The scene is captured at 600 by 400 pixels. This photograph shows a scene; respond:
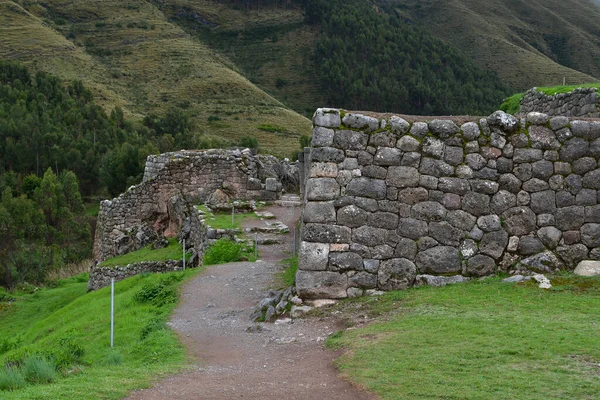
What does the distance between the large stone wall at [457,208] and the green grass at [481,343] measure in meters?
0.53

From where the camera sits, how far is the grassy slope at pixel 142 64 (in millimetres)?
80625

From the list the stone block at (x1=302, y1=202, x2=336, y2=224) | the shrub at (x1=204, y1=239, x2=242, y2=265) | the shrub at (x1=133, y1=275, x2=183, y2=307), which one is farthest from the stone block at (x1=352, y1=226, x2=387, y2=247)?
the shrub at (x1=204, y1=239, x2=242, y2=265)

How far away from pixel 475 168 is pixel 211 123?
232ft

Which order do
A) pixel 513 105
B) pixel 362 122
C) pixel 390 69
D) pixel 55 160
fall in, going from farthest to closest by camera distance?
pixel 390 69 < pixel 55 160 < pixel 513 105 < pixel 362 122

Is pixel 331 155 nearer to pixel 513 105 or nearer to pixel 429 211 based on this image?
pixel 429 211

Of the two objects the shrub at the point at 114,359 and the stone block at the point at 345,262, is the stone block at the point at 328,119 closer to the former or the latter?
the stone block at the point at 345,262

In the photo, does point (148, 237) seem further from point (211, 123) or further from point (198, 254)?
point (211, 123)

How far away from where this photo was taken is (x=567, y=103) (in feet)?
50.1

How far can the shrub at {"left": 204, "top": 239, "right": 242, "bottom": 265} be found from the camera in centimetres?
1566

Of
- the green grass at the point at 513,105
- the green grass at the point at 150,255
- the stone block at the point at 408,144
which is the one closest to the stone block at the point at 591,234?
the stone block at the point at 408,144

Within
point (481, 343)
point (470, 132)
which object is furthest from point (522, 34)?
point (481, 343)

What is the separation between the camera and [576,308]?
814 cm

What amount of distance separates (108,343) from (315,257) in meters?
3.54

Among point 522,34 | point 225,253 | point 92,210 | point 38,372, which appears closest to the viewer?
point 38,372
